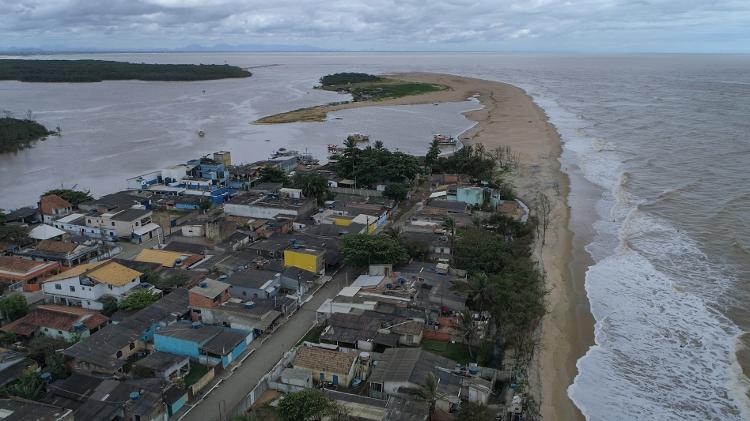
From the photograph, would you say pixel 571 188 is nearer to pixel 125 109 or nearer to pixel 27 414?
pixel 27 414

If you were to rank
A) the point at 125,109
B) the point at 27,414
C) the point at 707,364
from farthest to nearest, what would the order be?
the point at 125,109 → the point at 707,364 → the point at 27,414

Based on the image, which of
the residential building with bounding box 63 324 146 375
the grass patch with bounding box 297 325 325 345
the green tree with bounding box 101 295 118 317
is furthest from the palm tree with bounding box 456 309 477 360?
the green tree with bounding box 101 295 118 317

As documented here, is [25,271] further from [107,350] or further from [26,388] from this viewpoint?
[26,388]

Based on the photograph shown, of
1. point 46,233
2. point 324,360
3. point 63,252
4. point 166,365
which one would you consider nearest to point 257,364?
point 324,360

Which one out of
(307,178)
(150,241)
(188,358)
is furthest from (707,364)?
(150,241)

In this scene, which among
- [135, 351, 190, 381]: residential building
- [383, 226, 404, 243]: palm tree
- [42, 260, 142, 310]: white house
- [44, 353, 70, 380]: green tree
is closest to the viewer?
[135, 351, 190, 381]: residential building

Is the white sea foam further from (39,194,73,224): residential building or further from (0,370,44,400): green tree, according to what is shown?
(39,194,73,224): residential building
